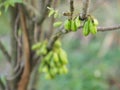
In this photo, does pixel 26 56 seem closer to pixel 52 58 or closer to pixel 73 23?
pixel 52 58

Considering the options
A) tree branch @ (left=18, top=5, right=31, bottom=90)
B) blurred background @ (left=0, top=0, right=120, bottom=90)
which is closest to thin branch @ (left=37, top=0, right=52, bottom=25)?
tree branch @ (left=18, top=5, right=31, bottom=90)

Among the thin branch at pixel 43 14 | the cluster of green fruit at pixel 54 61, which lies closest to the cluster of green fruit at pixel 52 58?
the cluster of green fruit at pixel 54 61

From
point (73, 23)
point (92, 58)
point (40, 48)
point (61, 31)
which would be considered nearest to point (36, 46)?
point (40, 48)

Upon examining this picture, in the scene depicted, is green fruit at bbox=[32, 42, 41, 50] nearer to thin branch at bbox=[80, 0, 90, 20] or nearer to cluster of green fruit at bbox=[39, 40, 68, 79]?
cluster of green fruit at bbox=[39, 40, 68, 79]

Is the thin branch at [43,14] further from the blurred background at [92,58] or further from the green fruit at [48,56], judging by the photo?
the blurred background at [92,58]

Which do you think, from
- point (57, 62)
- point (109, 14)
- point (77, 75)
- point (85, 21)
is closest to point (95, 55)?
point (109, 14)

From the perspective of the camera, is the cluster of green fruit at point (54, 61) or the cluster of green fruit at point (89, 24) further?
the cluster of green fruit at point (54, 61)
